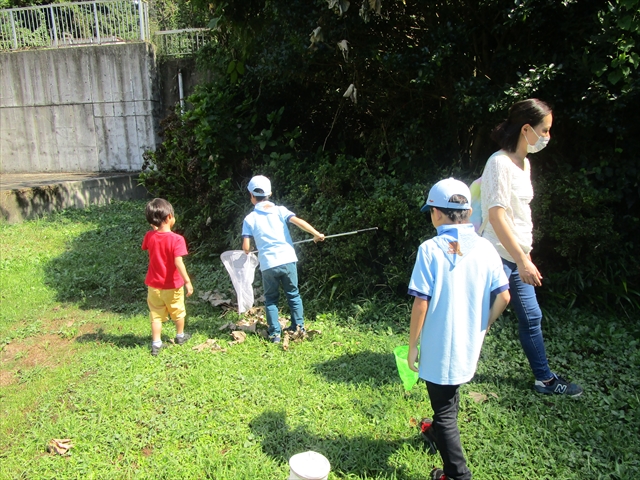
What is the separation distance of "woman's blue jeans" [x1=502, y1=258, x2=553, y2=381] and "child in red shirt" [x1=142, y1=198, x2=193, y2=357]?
251 cm

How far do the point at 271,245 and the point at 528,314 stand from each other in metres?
2.07

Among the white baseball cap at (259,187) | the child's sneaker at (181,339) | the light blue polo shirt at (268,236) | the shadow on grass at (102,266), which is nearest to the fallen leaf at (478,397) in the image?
the light blue polo shirt at (268,236)

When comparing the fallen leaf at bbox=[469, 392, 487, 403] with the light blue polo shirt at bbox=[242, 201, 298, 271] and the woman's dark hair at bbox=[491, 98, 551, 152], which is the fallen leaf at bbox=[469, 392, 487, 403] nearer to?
the woman's dark hair at bbox=[491, 98, 551, 152]

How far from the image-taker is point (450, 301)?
237cm

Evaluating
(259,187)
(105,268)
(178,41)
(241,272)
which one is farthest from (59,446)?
(178,41)

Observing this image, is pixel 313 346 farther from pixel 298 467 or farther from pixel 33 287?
pixel 33 287

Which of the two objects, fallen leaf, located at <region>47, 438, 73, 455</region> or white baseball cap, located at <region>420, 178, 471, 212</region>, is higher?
white baseball cap, located at <region>420, 178, 471, 212</region>

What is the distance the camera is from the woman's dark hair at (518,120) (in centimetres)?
298

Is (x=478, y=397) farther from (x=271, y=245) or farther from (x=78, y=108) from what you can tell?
(x=78, y=108)

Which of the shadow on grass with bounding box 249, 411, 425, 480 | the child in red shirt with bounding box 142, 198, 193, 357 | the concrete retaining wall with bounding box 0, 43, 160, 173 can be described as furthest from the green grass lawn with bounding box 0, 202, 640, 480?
the concrete retaining wall with bounding box 0, 43, 160, 173

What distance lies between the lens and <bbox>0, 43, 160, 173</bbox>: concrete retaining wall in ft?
39.9

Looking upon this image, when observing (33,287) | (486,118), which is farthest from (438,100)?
(33,287)

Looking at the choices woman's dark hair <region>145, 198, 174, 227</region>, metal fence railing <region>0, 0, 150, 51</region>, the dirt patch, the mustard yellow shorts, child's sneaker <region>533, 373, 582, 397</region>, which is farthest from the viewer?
metal fence railing <region>0, 0, 150, 51</region>

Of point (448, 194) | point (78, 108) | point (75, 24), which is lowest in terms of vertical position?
point (78, 108)
